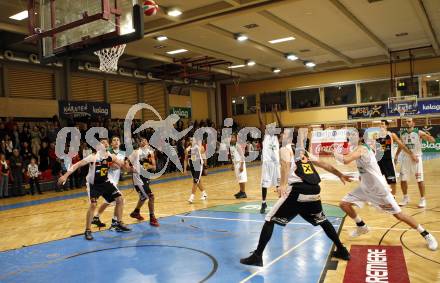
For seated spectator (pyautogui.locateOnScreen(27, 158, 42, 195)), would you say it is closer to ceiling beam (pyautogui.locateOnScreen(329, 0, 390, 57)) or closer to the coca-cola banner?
ceiling beam (pyautogui.locateOnScreen(329, 0, 390, 57))

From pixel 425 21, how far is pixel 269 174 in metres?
12.4

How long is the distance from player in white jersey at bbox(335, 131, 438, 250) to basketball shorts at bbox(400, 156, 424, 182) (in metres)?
3.38

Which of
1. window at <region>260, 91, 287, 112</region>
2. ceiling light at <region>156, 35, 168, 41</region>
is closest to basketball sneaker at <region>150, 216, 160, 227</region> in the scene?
ceiling light at <region>156, 35, 168, 41</region>

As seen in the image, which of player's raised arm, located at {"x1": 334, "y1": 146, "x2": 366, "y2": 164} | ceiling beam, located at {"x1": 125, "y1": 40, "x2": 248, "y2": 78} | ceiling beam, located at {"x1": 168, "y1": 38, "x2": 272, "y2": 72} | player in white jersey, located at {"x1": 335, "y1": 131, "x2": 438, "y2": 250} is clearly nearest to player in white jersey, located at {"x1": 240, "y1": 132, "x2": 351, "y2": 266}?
player's raised arm, located at {"x1": 334, "y1": 146, "x2": 366, "y2": 164}

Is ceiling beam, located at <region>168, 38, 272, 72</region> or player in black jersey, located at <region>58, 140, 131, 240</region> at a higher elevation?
ceiling beam, located at <region>168, 38, 272, 72</region>

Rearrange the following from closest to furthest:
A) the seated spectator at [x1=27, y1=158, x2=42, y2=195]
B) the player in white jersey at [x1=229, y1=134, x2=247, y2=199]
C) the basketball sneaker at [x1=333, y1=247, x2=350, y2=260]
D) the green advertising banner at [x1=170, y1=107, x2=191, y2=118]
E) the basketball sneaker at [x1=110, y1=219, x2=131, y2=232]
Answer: the basketball sneaker at [x1=333, y1=247, x2=350, y2=260] → the basketball sneaker at [x1=110, y1=219, x2=131, y2=232] → the player in white jersey at [x1=229, y1=134, x2=247, y2=199] → the seated spectator at [x1=27, y1=158, x2=42, y2=195] → the green advertising banner at [x1=170, y1=107, x2=191, y2=118]

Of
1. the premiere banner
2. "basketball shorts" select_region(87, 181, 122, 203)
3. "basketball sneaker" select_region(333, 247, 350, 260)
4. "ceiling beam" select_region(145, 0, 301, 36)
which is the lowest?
the premiere banner

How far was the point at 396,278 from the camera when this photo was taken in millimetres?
4809

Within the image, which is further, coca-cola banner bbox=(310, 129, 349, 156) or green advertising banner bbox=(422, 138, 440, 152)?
coca-cola banner bbox=(310, 129, 349, 156)

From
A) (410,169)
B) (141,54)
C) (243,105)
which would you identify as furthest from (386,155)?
(243,105)

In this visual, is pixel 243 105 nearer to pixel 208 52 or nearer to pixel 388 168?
pixel 208 52

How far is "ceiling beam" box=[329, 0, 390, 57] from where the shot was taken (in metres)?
14.8

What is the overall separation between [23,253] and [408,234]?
6601 mm

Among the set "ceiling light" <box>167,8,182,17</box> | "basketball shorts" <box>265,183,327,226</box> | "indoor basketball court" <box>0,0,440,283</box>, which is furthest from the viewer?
"ceiling light" <box>167,8,182,17</box>
